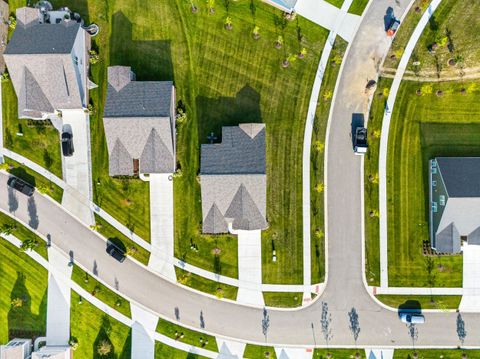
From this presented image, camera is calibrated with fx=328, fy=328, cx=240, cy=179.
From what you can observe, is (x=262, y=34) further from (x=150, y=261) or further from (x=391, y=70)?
(x=150, y=261)

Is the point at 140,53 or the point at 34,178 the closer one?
the point at 140,53

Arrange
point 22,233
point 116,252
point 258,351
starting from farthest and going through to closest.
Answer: point 22,233 < point 258,351 < point 116,252

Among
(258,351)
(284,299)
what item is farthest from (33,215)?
(284,299)

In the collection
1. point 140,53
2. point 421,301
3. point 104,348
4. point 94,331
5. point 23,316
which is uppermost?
point 140,53

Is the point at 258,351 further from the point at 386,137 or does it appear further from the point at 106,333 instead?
the point at 386,137

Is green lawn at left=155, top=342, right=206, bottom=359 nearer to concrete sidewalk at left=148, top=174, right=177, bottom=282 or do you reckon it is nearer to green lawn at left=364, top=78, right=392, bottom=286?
concrete sidewalk at left=148, top=174, right=177, bottom=282

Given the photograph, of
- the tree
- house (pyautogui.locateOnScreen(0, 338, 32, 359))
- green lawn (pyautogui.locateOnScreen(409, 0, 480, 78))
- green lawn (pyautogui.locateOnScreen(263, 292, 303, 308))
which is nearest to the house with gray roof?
green lawn (pyautogui.locateOnScreen(263, 292, 303, 308))
